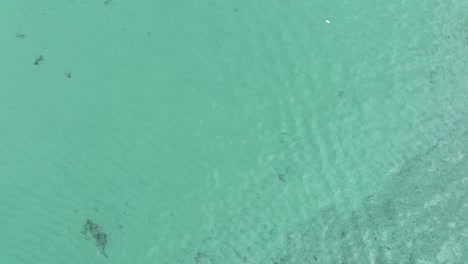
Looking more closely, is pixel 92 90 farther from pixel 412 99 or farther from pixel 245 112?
pixel 412 99

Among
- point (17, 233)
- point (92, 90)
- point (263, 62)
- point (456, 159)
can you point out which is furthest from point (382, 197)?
point (17, 233)

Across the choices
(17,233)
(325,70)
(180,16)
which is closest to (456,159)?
(325,70)

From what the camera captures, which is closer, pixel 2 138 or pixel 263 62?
pixel 2 138

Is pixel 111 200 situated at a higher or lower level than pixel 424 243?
lower

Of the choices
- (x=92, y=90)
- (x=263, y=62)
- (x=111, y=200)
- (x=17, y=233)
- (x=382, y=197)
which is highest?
(x=263, y=62)

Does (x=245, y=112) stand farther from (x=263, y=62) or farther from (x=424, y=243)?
(x=424, y=243)

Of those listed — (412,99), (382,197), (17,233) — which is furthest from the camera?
(412,99)

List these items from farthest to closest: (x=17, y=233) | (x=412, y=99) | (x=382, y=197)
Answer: (x=412, y=99) → (x=382, y=197) → (x=17, y=233)
